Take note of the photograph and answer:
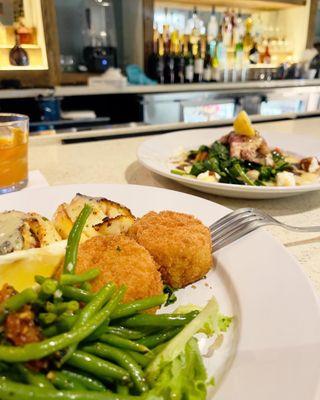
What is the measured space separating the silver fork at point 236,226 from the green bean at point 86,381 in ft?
1.57

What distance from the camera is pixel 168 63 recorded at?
16.7ft

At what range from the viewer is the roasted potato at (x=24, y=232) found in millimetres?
903

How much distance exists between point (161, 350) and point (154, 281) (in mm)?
163

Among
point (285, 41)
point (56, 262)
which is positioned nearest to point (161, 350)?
point (56, 262)

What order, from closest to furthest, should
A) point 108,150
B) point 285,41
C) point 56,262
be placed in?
point 56,262 < point 108,150 < point 285,41

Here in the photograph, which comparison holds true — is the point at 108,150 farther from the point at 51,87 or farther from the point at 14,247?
the point at 51,87

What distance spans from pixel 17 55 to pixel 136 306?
177 inches

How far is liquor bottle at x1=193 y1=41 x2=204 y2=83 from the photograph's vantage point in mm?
5195

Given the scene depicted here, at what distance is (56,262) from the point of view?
30.8 inches

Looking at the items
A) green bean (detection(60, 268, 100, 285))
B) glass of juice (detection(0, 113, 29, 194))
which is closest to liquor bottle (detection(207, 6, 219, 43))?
glass of juice (detection(0, 113, 29, 194))

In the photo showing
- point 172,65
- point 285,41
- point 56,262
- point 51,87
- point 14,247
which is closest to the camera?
point 56,262

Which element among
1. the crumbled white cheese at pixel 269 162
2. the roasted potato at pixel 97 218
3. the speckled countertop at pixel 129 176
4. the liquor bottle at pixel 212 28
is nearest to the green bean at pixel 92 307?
the roasted potato at pixel 97 218

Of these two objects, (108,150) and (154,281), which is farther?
(108,150)

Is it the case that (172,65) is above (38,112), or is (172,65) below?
above
